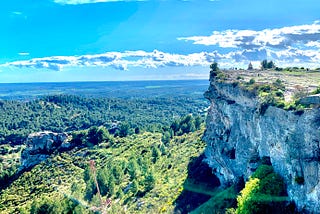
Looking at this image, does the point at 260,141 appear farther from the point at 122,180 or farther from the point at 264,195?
the point at 122,180

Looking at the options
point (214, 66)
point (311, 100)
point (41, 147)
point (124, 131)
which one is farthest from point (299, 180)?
point (124, 131)

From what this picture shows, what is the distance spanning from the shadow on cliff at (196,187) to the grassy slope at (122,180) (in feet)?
5.62

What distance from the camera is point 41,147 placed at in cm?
13300

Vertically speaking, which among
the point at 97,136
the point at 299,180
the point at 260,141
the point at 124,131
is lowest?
the point at 124,131

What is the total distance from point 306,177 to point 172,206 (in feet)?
120

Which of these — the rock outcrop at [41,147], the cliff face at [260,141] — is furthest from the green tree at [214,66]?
the rock outcrop at [41,147]

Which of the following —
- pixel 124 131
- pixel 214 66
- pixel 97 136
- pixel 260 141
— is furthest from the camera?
pixel 124 131

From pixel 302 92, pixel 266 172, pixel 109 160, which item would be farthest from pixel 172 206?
pixel 109 160

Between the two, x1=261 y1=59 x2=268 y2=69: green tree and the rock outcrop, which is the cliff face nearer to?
x1=261 y1=59 x2=268 y2=69: green tree

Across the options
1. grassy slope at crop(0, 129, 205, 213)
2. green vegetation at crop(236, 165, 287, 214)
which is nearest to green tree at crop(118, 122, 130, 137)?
grassy slope at crop(0, 129, 205, 213)

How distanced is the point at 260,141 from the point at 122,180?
190ft

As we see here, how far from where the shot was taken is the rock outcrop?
428ft

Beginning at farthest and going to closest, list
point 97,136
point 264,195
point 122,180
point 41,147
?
point 97,136 < point 41,147 < point 122,180 < point 264,195

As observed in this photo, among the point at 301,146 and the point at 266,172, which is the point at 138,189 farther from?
the point at 301,146
